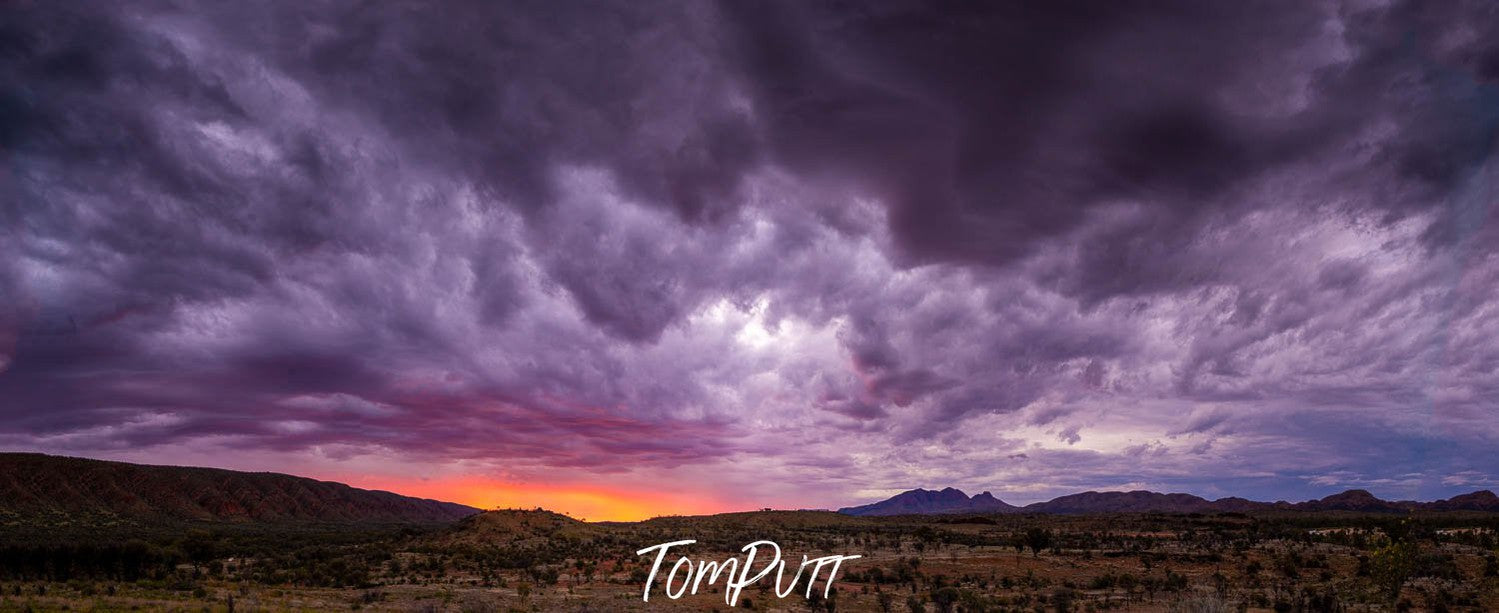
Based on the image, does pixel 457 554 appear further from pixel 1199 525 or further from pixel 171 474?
pixel 171 474

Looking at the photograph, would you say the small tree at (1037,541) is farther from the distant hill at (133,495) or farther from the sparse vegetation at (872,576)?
the distant hill at (133,495)

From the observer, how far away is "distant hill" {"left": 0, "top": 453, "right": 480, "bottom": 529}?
117 m

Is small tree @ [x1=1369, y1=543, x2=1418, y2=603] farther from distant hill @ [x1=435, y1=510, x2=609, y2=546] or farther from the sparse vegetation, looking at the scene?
distant hill @ [x1=435, y1=510, x2=609, y2=546]

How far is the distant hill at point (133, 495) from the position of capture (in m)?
117

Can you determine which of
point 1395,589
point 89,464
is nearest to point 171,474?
point 89,464

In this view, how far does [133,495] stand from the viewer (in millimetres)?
137500

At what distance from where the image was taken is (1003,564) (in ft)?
160

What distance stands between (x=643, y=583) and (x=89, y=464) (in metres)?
157

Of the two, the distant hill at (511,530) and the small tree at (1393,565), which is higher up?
the small tree at (1393,565)
